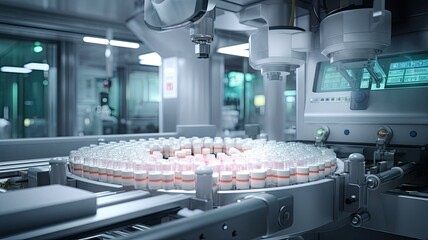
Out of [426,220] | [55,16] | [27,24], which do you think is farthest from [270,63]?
[27,24]

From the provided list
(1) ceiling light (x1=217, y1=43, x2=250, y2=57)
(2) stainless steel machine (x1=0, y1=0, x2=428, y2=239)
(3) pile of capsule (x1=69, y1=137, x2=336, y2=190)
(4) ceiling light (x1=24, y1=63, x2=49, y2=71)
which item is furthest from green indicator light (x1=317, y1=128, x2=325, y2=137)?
(4) ceiling light (x1=24, y1=63, x2=49, y2=71)

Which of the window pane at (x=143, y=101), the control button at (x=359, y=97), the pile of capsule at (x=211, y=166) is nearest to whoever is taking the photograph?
the pile of capsule at (x=211, y=166)

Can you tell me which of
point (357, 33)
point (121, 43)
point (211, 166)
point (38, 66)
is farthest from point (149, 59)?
point (211, 166)

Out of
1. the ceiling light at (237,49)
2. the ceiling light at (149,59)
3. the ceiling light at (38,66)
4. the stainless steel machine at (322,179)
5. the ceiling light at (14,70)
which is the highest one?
the ceiling light at (149,59)

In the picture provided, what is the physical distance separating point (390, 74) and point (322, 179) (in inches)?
29.9

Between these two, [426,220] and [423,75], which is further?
[423,75]

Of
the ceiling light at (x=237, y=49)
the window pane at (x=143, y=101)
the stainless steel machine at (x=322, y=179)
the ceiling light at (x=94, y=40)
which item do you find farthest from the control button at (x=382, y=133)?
the window pane at (x=143, y=101)

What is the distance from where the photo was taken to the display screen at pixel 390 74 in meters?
1.32

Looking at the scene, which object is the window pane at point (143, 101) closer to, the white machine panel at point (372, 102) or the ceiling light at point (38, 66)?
the ceiling light at point (38, 66)

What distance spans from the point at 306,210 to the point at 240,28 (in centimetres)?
117

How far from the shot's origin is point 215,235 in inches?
23.6

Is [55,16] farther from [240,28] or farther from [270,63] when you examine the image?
[270,63]

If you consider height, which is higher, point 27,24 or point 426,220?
point 27,24

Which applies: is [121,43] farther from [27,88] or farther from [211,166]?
[211,166]
